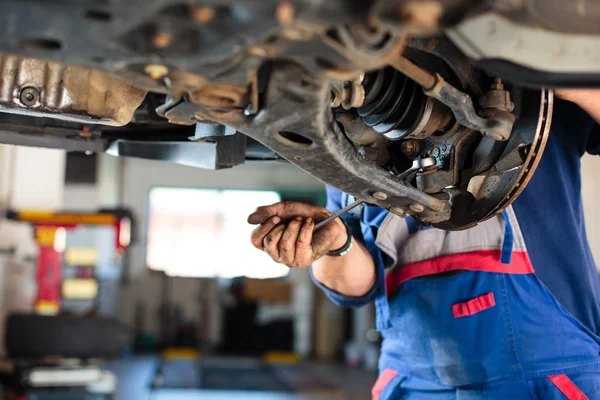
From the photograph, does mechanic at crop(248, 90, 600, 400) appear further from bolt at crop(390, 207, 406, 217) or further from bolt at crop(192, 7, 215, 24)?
bolt at crop(192, 7, 215, 24)

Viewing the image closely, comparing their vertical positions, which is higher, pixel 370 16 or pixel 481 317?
pixel 370 16

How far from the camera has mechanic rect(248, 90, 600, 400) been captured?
1258mm

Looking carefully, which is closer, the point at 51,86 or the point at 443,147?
the point at 51,86

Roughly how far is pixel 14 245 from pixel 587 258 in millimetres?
4229

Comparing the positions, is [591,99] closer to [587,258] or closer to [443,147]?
[443,147]

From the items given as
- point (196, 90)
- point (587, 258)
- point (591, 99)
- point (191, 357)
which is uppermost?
point (591, 99)

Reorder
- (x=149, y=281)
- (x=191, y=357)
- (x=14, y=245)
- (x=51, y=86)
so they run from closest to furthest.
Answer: (x=51, y=86), (x=14, y=245), (x=191, y=357), (x=149, y=281)

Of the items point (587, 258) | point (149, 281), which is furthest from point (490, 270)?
point (149, 281)

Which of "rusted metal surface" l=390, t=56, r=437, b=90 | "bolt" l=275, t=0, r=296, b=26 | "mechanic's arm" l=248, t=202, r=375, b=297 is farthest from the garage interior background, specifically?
"bolt" l=275, t=0, r=296, b=26

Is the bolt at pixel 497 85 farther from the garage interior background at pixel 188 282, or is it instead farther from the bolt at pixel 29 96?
the garage interior background at pixel 188 282

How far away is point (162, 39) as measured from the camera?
0.61m

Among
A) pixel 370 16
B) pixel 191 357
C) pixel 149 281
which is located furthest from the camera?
pixel 149 281

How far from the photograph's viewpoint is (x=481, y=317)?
134 centimetres

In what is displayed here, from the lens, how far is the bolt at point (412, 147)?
46.3 inches
